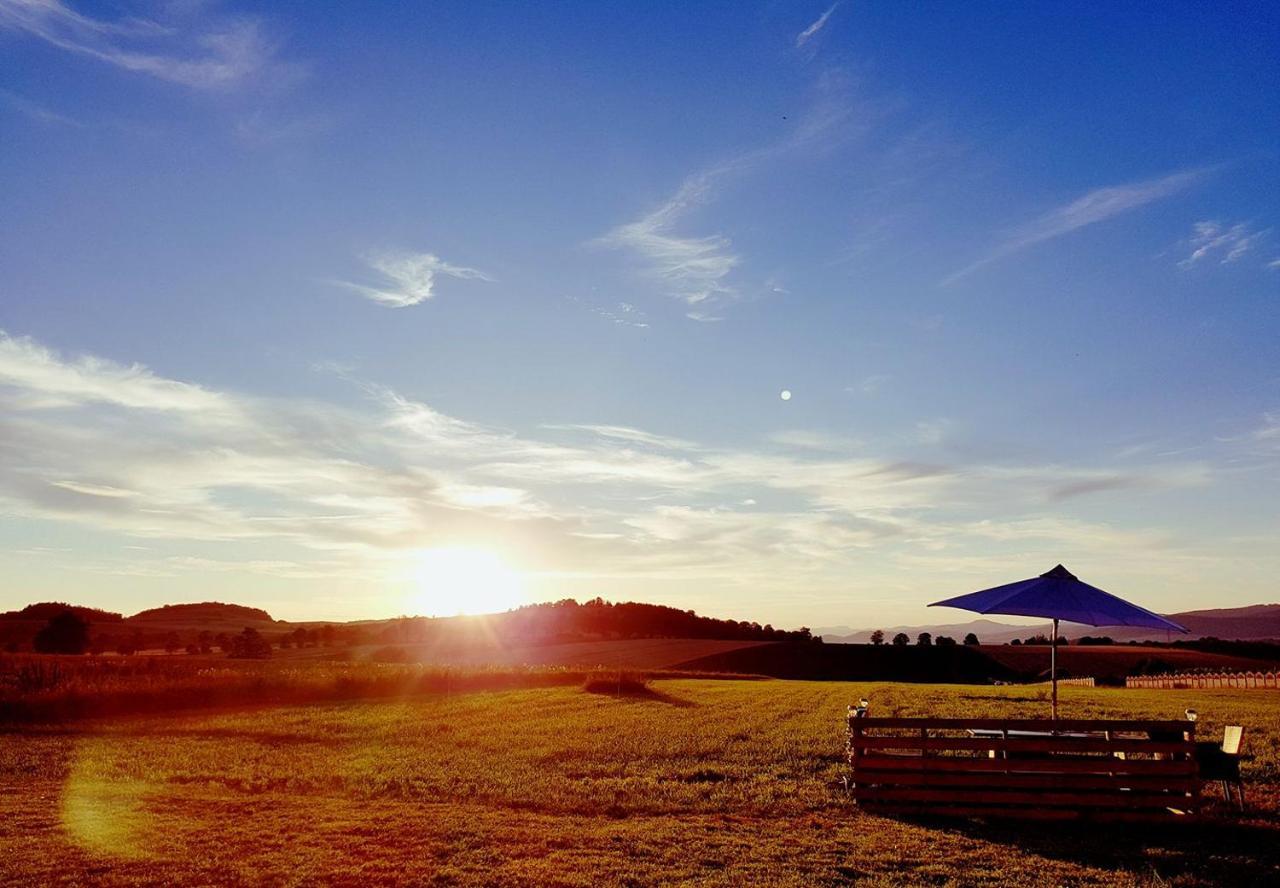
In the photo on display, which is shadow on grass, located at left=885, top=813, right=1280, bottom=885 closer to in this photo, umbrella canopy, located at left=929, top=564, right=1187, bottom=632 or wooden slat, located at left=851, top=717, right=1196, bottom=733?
wooden slat, located at left=851, top=717, right=1196, bottom=733

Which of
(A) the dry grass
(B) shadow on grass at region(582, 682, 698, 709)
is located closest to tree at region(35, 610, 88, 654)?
(A) the dry grass

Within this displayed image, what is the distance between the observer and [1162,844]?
13.2m

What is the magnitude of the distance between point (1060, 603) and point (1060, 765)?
269 cm

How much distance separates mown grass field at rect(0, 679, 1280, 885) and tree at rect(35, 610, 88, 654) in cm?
8515

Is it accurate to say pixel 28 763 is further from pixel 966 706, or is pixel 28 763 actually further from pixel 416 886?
pixel 966 706

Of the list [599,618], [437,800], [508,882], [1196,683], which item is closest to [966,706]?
[437,800]

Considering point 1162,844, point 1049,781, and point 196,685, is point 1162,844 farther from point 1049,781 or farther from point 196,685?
point 196,685

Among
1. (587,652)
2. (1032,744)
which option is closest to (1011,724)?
(1032,744)

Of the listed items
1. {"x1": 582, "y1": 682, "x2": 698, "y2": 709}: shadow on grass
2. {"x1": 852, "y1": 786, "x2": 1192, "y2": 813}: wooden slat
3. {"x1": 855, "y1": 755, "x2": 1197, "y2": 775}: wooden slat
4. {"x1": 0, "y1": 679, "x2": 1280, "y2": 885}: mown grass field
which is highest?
{"x1": 855, "y1": 755, "x2": 1197, "y2": 775}: wooden slat

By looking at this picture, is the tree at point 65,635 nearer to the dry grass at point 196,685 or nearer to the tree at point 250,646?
the tree at point 250,646

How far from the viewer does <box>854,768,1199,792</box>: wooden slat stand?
48.4 ft

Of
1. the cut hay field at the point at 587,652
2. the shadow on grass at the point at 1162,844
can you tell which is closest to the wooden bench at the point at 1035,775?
the shadow on grass at the point at 1162,844

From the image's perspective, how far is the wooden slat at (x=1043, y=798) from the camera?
14.7 meters

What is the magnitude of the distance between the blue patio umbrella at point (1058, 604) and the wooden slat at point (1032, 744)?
97 centimetres
